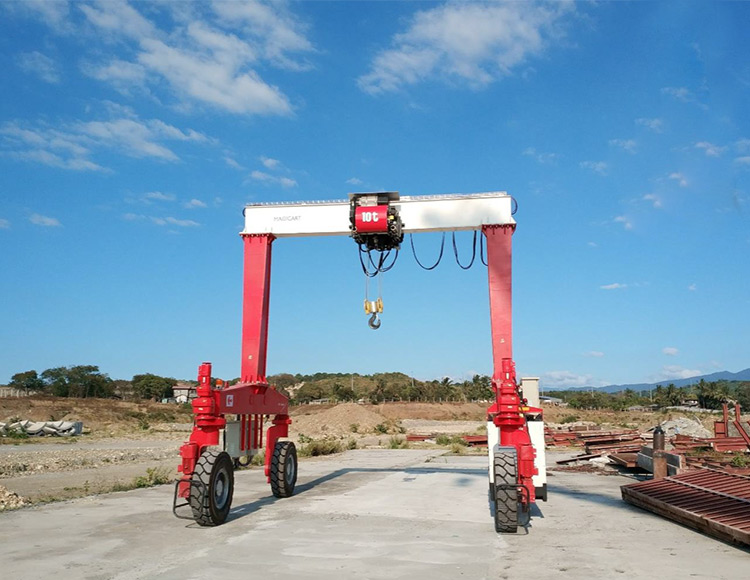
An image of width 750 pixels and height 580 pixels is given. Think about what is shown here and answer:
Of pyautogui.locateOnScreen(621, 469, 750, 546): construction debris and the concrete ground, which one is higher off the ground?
pyautogui.locateOnScreen(621, 469, 750, 546): construction debris

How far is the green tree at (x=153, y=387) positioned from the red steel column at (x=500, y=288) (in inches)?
3571

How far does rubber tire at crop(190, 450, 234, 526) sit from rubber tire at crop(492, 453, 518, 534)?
4351 mm

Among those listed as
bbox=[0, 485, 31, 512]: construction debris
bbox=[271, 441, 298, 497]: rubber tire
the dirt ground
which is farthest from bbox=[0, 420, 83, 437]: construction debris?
bbox=[271, 441, 298, 497]: rubber tire

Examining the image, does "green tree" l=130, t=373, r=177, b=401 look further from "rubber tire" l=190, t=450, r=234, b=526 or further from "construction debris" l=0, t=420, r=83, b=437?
"rubber tire" l=190, t=450, r=234, b=526

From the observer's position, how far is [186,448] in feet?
32.7

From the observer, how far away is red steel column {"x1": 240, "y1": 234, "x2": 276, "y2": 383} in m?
13.7

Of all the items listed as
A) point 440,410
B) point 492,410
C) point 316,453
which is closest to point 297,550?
point 492,410

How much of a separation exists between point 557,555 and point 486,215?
8040mm

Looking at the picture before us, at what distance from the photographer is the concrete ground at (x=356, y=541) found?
671 cm

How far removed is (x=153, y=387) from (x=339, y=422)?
53782 millimetres

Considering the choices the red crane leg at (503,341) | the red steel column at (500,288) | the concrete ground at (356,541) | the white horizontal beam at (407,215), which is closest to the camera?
the concrete ground at (356,541)

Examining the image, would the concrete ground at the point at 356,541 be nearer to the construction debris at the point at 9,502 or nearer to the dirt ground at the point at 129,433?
the construction debris at the point at 9,502

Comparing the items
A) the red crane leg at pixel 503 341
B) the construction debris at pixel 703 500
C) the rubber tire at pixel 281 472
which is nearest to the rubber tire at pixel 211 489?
the rubber tire at pixel 281 472

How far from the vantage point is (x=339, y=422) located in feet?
179
